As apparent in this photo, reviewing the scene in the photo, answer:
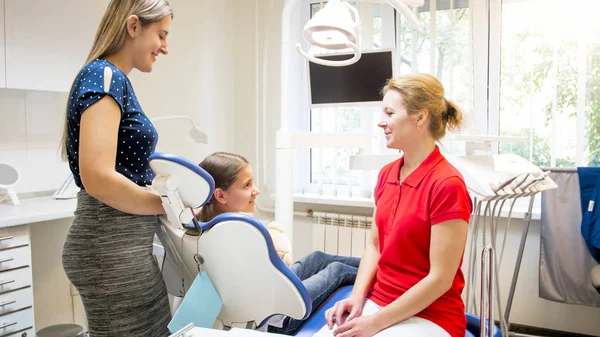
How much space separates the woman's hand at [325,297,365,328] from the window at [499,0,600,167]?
187 centimetres

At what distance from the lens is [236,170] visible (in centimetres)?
157

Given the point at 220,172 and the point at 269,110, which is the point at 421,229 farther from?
the point at 269,110

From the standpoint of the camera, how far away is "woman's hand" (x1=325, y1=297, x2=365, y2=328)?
1.46 m

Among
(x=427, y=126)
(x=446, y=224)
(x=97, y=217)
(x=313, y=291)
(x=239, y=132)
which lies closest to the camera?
(x=97, y=217)

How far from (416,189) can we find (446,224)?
14 centimetres

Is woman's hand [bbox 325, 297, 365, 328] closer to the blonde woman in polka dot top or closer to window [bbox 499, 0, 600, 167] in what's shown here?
the blonde woman in polka dot top

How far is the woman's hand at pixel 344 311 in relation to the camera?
57.3 inches

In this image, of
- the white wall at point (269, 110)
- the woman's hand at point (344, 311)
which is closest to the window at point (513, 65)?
the white wall at point (269, 110)

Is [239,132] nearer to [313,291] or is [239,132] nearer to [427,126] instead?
[313,291]

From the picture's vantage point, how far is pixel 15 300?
6.17 ft

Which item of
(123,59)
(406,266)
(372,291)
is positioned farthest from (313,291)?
(123,59)

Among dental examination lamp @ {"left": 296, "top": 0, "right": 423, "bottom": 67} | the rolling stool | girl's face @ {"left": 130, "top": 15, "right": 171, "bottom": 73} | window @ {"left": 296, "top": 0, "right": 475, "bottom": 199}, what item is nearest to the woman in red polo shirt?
dental examination lamp @ {"left": 296, "top": 0, "right": 423, "bottom": 67}

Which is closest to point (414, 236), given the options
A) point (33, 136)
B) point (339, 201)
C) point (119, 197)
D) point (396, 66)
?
point (119, 197)

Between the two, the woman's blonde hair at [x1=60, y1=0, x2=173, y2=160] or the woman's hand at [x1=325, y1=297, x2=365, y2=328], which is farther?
the woman's hand at [x1=325, y1=297, x2=365, y2=328]
